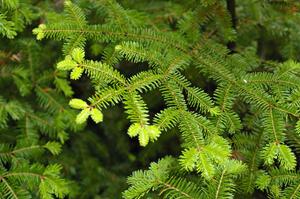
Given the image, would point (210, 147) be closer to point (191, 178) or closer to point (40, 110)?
point (191, 178)

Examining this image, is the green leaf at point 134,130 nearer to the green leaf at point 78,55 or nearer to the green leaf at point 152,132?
the green leaf at point 152,132

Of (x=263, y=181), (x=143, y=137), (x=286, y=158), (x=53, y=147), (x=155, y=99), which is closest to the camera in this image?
(x=143, y=137)

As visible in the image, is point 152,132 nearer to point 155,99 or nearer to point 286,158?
point 286,158

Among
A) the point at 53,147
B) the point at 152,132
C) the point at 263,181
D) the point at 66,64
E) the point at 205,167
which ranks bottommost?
the point at 53,147

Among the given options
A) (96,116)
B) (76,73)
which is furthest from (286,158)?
(76,73)

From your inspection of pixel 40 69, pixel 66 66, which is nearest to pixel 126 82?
pixel 66 66

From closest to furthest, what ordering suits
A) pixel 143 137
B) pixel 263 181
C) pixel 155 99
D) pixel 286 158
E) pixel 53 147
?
pixel 143 137 → pixel 286 158 → pixel 263 181 → pixel 53 147 → pixel 155 99

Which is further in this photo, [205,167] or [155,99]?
[155,99]

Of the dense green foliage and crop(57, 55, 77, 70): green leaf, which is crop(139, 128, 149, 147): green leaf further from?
crop(57, 55, 77, 70): green leaf

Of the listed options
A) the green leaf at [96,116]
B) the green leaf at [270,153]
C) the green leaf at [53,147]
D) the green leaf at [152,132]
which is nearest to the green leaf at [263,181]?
the green leaf at [270,153]
